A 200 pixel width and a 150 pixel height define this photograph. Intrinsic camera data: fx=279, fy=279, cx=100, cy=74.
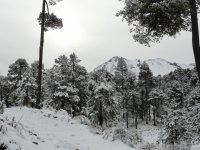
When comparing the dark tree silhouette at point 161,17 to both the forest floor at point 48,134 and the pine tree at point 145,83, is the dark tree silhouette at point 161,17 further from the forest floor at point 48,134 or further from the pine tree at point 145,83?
the pine tree at point 145,83

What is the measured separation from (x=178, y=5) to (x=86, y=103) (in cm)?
2719

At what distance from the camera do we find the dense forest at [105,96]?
1477 centimetres

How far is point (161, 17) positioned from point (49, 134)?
6.32 metres

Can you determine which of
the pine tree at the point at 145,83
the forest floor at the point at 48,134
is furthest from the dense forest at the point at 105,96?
the forest floor at the point at 48,134

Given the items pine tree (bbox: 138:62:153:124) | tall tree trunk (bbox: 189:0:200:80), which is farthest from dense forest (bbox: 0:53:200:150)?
tall tree trunk (bbox: 189:0:200:80)

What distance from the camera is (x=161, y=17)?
1091 cm

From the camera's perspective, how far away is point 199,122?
13.3 metres

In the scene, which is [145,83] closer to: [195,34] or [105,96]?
[105,96]

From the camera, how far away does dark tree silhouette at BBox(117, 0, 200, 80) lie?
10375 mm

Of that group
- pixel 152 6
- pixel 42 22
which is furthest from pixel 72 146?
pixel 42 22

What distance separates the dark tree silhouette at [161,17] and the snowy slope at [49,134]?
4.99m

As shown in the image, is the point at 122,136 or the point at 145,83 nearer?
the point at 122,136

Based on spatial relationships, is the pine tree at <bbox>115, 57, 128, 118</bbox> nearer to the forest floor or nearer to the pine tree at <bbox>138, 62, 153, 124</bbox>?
the pine tree at <bbox>138, 62, 153, 124</bbox>

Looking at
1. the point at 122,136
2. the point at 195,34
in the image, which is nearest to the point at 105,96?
the point at 122,136
